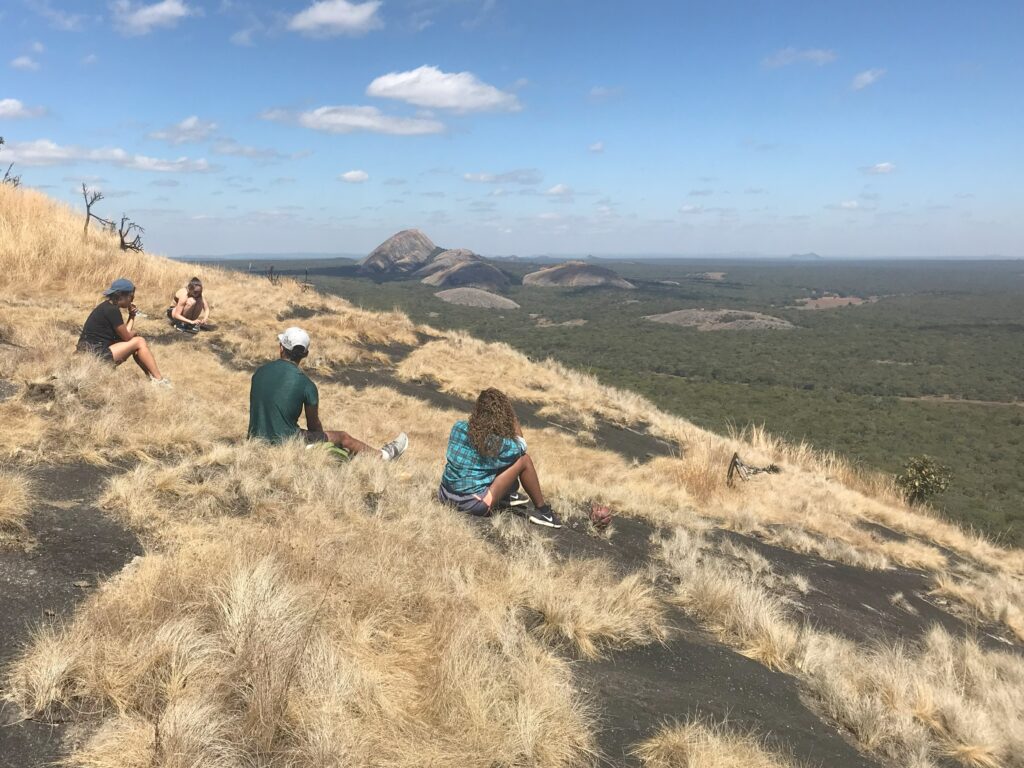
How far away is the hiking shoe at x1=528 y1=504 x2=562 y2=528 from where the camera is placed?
596 cm

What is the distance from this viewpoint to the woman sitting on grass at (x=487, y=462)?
226 inches

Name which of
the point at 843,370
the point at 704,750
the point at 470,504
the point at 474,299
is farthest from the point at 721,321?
the point at 704,750

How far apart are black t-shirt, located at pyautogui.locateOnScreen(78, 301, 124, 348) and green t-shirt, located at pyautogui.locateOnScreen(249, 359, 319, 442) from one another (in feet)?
9.39

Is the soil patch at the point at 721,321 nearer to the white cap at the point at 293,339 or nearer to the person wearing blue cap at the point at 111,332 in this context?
the person wearing blue cap at the point at 111,332

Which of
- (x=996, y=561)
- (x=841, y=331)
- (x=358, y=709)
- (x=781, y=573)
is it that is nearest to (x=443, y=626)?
(x=358, y=709)

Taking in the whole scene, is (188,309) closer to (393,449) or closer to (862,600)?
(393,449)

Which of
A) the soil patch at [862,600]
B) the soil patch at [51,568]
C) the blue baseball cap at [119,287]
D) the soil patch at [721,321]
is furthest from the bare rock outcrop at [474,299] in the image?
the soil patch at [51,568]

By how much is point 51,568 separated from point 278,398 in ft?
9.43

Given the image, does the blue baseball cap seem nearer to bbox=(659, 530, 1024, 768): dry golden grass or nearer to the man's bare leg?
the man's bare leg

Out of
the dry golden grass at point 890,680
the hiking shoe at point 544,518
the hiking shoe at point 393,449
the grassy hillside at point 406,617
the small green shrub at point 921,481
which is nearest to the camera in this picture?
the grassy hillside at point 406,617

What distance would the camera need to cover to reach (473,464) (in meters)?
5.83

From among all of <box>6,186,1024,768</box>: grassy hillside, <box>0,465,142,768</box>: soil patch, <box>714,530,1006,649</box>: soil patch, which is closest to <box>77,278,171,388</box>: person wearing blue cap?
<box>6,186,1024,768</box>: grassy hillside

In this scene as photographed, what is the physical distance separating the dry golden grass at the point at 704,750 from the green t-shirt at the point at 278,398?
4.33m

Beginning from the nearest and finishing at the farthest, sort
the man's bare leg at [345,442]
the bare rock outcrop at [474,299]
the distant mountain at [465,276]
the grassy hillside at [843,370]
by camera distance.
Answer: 1. the man's bare leg at [345,442]
2. the grassy hillside at [843,370]
3. the bare rock outcrop at [474,299]
4. the distant mountain at [465,276]
